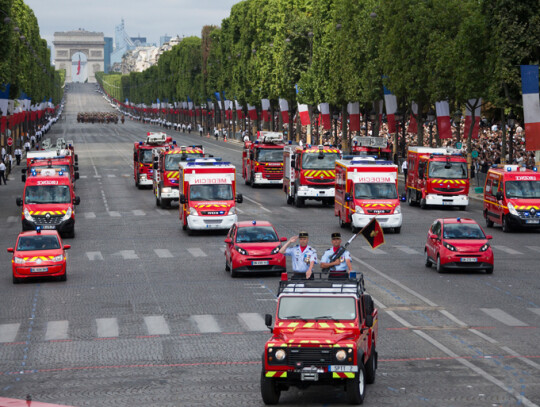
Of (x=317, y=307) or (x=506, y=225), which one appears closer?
A: (x=317, y=307)

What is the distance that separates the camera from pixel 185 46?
19488cm

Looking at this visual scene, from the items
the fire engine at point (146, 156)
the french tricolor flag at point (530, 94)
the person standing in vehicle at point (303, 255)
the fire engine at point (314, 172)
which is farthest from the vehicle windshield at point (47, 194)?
the person standing in vehicle at point (303, 255)

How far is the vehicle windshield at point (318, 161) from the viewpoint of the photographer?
5444cm

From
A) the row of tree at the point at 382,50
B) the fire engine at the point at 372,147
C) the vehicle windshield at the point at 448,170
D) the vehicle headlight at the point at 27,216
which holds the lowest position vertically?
the vehicle headlight at the point at 27,216

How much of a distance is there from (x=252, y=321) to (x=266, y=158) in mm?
42972

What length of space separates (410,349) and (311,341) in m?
5.65

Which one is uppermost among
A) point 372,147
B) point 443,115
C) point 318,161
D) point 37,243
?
point 443,115

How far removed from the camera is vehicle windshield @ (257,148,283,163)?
67062 mm

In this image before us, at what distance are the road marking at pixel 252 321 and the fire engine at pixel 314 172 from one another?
28627 millimetres

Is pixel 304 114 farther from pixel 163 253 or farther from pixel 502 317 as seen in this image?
pixel 502 317

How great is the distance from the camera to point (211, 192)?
44250mm

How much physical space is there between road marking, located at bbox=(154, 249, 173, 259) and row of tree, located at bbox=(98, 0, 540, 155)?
2504cm

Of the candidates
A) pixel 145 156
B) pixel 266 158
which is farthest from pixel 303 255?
pixel 145 156

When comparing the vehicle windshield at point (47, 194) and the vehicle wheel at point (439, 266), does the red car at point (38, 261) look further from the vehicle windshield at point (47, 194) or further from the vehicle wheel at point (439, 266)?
the vehicle windshield at point (47, 194)
